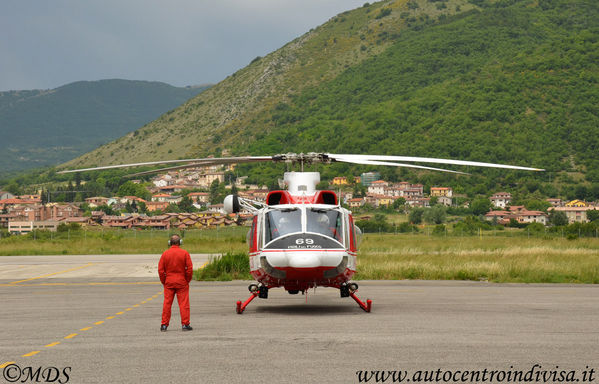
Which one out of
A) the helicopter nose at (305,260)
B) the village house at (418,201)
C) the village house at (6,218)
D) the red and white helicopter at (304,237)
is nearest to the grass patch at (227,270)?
the red and white helicopter at (304,237)

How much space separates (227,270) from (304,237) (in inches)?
546

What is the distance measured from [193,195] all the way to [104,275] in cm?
15959

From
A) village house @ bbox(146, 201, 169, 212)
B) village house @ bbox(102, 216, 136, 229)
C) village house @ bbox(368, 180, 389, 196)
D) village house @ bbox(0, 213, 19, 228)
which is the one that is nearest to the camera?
village house @ bbox(102, 216, 136, 229)

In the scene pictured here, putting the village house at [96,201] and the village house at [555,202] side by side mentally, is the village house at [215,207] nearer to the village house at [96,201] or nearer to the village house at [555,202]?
the village house at [96,201]

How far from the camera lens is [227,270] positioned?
2853 cm

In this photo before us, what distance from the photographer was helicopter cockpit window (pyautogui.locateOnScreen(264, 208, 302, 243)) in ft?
51.0

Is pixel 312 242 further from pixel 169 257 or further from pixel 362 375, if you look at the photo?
pixel 362 375

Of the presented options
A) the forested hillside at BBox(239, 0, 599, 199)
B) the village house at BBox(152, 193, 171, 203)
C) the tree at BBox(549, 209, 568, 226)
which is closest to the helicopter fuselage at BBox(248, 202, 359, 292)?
the tree at BBox(549, 209, 568, 226)

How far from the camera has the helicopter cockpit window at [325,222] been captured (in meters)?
15.5

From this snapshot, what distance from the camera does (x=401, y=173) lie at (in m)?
171

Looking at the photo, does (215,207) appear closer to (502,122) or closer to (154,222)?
(154,222)

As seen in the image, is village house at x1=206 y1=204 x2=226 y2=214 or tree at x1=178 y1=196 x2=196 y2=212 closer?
village house at x1=206 y1=204 x2=226 y2=214

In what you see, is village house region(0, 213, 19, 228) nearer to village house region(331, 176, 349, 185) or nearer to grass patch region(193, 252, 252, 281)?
village house region(331, 176, 349, 185)

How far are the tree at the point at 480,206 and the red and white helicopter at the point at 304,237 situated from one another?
119m
